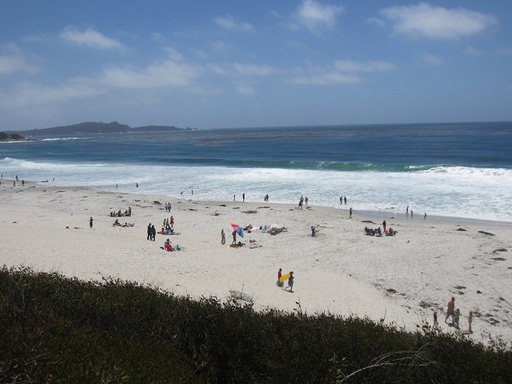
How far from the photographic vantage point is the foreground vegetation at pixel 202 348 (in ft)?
14.3

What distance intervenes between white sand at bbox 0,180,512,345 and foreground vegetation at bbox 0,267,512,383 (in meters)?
3.32

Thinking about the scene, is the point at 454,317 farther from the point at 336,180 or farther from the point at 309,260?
the point at 336,180

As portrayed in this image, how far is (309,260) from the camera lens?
17.7 metres

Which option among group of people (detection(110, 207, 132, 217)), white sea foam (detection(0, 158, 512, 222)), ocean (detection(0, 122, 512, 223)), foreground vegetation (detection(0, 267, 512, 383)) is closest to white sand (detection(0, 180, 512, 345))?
group of people (detection(110, 207, 132, 217))

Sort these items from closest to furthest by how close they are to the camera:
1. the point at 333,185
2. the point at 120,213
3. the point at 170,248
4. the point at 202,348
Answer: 1. the point at 202,348
2. the point at 170,248
3. the point at 120,213
4. the point at 333,185

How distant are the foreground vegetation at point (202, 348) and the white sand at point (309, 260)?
10.9 feet

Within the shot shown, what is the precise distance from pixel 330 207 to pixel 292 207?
2731 mm

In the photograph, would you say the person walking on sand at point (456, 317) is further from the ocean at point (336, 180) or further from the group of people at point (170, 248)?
the ocean at point (336, 180)

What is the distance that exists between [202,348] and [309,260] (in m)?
12.3

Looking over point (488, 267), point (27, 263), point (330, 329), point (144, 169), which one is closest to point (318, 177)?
point (144, 169)

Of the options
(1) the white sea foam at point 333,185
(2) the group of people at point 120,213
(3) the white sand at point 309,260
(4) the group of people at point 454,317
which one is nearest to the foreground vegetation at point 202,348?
(3) the white sand at point 309,260

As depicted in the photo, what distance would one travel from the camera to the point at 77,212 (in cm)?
2828

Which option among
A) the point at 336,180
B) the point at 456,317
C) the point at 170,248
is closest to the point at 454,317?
the point at 456,317

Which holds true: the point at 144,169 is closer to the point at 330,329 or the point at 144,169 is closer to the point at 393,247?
the point at 393,247
